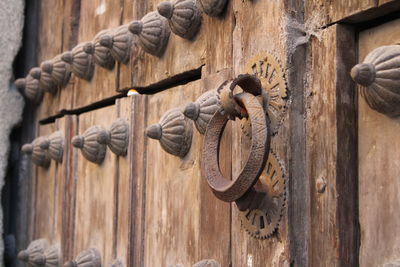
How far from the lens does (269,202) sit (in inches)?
40.5

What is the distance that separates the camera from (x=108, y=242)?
5.17 feet

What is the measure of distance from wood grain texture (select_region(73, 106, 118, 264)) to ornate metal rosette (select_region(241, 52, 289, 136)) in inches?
22.7

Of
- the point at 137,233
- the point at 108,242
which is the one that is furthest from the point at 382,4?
the point at 108,242

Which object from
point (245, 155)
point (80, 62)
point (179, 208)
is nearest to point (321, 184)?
point (245, 155)

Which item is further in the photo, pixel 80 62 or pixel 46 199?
pixel 46 199

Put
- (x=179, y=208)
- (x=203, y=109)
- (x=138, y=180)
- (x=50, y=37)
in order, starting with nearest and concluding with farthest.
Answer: (x=203, y=109) < (x=179, y=208) < (x=138, y=180) < (x=50, y=37)

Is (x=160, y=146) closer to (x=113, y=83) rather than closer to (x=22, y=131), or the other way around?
(x=113, y=83)

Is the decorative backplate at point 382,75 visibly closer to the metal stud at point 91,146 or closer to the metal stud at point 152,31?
the metal stud at point 152,31

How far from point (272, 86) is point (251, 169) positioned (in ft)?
0.43

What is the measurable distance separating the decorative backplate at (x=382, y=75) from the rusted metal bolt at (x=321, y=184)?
14cm

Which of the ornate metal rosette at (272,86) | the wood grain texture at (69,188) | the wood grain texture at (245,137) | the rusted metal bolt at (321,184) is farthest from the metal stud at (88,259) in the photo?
the rusted metal bolt at (321,184)

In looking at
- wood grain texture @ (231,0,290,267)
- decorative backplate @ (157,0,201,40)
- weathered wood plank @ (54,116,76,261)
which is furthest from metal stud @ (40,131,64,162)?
wood grain texture @ (231,0,290,267)

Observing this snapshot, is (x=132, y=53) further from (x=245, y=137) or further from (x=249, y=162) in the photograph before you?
(x=249, y=162)

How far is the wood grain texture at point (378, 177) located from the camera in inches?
35.2
